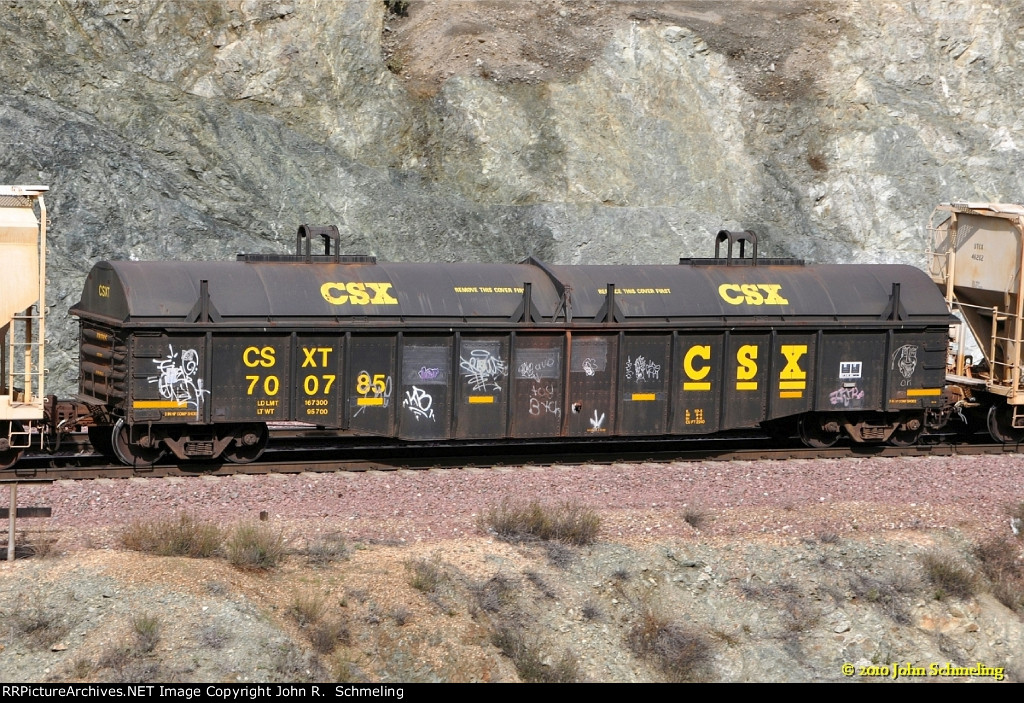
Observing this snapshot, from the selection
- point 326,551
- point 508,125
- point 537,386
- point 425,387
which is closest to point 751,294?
point 537,386

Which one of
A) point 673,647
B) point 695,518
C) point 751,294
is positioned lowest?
point 673,647

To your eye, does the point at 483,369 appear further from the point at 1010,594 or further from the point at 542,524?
the point at 1010,594

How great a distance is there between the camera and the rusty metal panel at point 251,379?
18219 millimetres

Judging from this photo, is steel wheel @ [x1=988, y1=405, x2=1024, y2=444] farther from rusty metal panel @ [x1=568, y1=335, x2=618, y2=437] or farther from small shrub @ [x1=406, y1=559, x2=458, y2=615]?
small shrub @ [x1=406, y1=559, x2=458, y2=615]

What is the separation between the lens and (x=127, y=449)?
60.7 ft

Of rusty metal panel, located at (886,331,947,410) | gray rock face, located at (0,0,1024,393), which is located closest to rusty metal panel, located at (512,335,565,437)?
rusty metal panel, located at (886,331,947,410)

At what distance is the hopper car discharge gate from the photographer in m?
Result: 21.9

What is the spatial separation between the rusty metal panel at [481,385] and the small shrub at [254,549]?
219 inches

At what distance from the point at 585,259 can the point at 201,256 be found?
9.61 meters

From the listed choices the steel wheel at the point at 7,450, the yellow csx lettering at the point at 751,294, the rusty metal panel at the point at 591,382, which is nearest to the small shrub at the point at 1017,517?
the yellow csx lettering at the point at 751,294

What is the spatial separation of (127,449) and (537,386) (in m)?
6.21

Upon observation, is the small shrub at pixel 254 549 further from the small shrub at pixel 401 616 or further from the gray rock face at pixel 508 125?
the gray rock face at pixel 508 125
